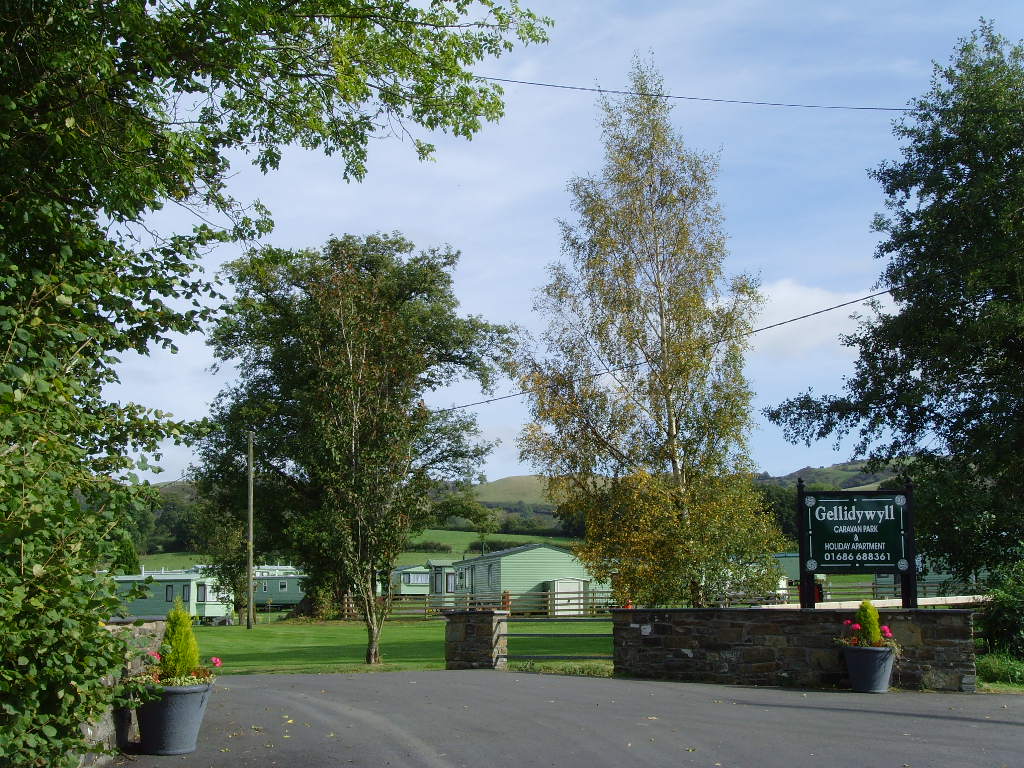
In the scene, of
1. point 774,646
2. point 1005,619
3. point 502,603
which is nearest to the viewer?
point 774,646

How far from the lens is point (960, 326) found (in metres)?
22.1

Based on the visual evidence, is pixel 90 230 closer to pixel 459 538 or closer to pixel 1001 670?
pixel 1001 670

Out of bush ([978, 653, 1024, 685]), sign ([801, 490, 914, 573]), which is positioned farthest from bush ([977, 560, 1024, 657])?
sign ([801, 490, 914, 573])

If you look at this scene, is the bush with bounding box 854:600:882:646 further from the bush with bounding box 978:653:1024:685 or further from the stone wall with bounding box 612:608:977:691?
the bush with bounding box 978:653:1024:685

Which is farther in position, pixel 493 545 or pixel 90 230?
pixel 493 545

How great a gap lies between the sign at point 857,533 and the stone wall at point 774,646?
0.80 meters

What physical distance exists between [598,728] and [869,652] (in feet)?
13.3

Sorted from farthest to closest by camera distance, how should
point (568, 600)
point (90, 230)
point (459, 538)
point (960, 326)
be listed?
point (459, 538), point (568, 600), point (960, 326), point (90, 230)

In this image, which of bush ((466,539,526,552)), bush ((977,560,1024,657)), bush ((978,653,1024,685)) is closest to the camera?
bush ((978,653,1024,685))

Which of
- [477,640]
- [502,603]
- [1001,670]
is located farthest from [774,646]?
[502,603]

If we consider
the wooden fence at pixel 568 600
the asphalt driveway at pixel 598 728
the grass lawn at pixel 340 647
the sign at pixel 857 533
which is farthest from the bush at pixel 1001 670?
the wooden fence at pixel 568 600

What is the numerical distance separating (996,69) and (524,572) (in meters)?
32.6

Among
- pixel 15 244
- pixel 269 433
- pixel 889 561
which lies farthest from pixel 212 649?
pixel 15 244

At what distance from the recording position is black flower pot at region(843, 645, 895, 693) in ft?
35.7
